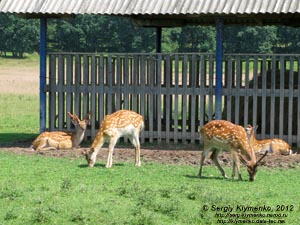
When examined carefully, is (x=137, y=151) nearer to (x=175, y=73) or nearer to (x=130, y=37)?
(x=175, y=73)

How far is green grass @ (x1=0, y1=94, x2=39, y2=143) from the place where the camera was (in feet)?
70.6

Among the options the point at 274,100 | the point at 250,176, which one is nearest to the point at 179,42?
the point at 274,100

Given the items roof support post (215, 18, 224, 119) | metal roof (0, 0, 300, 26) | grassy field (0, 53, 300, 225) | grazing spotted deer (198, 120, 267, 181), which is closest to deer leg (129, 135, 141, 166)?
grassy field (0, 53, 300, 225)

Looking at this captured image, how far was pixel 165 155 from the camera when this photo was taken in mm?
17016

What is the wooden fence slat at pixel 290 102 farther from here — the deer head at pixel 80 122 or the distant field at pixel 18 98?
the distant field at pixel 18 98

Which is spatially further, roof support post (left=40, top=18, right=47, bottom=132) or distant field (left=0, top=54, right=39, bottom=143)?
distant field (left=0, top=54, right=39, bottom=143)

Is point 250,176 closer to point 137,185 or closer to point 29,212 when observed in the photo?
point 137,185

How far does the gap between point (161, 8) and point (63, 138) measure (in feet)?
10.7

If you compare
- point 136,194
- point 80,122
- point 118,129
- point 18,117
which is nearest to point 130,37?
point 18,117

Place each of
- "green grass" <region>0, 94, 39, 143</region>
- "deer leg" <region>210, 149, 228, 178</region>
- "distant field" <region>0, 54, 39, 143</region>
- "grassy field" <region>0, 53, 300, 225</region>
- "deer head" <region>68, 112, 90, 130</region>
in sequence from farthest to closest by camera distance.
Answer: "distant field" <region>0, 54, 39, 143</region>, "green grass" <region>0, 94, 39, 143</region>, "deer head" <region>68, 112, 90, 130</region>, "deer leg" <region>210, 149, 228, 178</region>, "grassy field" <region>0, 53, 300, 225</region>

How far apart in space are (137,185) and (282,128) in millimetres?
6034

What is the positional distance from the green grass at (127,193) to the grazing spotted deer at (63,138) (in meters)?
1.89

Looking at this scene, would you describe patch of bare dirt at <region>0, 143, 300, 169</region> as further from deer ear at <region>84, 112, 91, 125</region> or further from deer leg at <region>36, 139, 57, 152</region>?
deer ear at <region>84, 112, 91, 125</region>

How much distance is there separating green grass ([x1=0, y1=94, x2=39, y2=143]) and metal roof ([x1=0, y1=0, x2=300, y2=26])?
128 inches
